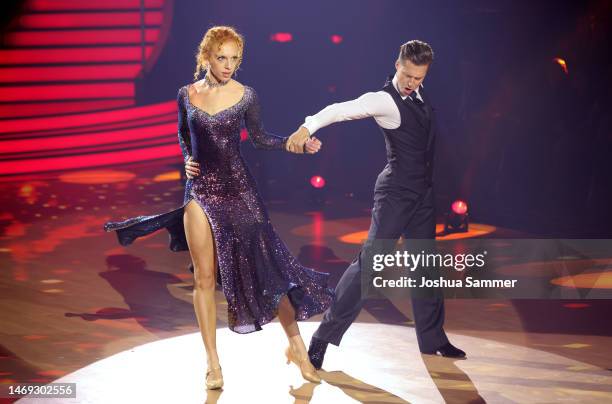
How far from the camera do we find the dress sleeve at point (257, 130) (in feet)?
15.1

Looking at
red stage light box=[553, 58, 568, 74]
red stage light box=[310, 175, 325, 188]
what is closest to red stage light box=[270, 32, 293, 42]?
red stage light box=[310, 175, 325, 188]

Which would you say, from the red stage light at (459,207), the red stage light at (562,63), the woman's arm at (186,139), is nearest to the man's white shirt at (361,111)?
the woman's arm at (186,139)

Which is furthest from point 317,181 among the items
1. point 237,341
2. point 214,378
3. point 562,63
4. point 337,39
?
point 214,378

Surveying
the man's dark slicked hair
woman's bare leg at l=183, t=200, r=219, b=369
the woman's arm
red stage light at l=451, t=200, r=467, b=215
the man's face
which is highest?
the man's dark slicked hair

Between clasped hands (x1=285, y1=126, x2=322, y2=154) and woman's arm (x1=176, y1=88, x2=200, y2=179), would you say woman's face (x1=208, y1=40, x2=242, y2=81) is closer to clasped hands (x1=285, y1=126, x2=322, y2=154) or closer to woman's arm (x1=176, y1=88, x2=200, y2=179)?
woman's arm (x1=176, y1=88, x2=200, y2=179)

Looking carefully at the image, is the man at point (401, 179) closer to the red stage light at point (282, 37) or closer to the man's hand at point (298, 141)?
the man's hand at point (298, 141)

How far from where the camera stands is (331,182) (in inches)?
408

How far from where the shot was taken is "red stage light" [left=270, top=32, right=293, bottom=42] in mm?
10391

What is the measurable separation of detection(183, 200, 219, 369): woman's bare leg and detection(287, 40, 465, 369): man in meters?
0.54

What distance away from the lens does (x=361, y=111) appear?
4738 mm

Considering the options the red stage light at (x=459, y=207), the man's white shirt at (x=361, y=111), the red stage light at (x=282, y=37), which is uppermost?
the man's white shirt at (x=361, y=111)

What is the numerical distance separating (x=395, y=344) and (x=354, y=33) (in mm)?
5273

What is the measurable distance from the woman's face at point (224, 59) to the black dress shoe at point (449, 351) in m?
1.65

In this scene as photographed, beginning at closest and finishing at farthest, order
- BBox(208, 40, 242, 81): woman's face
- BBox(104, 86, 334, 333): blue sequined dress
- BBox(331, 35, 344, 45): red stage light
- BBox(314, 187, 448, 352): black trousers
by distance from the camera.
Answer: BBox(208, 40, 242, 81): woman's face → BBox(104, 86, 334, 333): blue sequined dress → BBox(314, 187, 448, 352): black trousers → BBox(331, 35, 344, 45): red stage light
